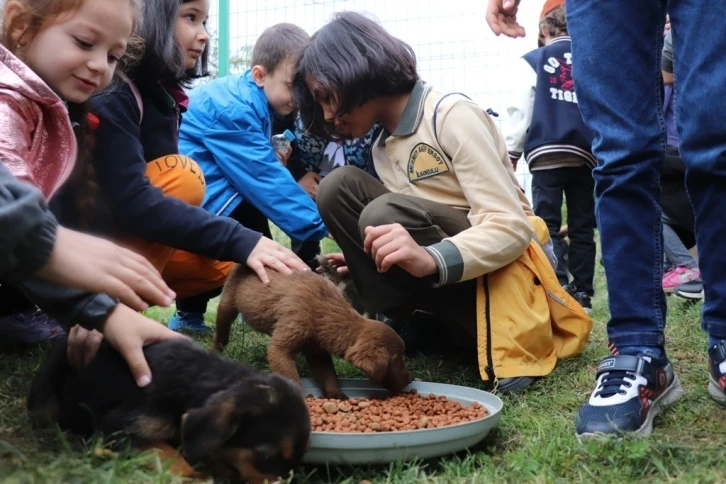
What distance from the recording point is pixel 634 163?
2736mm

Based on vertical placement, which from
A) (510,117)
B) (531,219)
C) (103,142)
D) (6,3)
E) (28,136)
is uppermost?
(6,3)

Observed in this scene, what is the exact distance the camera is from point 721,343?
2.67 metres

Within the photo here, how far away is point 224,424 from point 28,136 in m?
1.11

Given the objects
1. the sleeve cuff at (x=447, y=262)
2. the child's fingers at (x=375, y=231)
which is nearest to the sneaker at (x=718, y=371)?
the sleeve cuff at (x=447, y=262)

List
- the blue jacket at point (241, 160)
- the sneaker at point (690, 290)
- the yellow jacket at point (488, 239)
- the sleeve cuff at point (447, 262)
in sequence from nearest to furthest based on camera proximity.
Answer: the sleeve cuff at point (447, 262) → the yellow jacket at point (488, 239) → the blue jacket at point (241, 160) → the sneaker at point (690, 290)

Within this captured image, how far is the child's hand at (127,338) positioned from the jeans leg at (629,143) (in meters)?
1.61

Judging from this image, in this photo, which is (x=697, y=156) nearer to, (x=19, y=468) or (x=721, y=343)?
(x=721, y=343)

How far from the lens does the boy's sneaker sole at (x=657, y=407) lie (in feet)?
8.05

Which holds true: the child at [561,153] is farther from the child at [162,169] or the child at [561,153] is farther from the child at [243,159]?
the child at [162,169]

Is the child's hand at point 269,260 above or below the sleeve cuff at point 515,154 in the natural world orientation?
above

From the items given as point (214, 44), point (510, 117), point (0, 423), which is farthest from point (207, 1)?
point (214, 44)

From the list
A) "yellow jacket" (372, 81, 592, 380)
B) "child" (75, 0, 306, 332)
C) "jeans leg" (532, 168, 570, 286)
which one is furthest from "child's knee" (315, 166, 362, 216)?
"jeans leg" (532, 168, 570, 286)

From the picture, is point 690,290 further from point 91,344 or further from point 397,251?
point 91,344

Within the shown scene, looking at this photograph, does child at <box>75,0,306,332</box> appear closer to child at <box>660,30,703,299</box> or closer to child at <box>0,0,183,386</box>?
child at <box>0,0,183,386</box>
